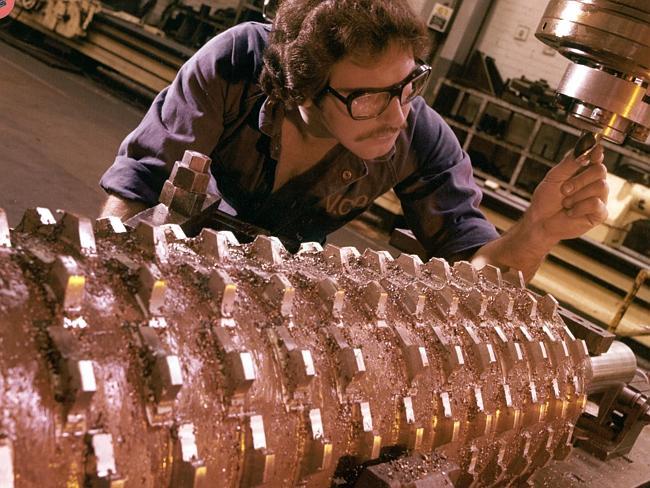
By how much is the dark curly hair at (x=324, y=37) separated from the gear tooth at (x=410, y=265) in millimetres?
380

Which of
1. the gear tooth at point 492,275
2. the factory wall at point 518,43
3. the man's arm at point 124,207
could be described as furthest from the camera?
the factory wall at point 518,43

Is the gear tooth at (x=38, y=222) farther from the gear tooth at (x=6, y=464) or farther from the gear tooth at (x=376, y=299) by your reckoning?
the gear tooth at (x=376, y=299)

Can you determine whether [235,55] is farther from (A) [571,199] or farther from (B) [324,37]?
(A) [571,199]

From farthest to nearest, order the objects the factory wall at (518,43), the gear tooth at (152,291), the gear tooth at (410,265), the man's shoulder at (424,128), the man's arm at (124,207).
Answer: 1. the factory wall at (518,43)
2. the man's shoulder at (424,128)
3. the man's arm at (124,207)
4. the gear tooth at (410,265)
5. the gear tooth at (152,291)

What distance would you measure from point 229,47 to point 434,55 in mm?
4650

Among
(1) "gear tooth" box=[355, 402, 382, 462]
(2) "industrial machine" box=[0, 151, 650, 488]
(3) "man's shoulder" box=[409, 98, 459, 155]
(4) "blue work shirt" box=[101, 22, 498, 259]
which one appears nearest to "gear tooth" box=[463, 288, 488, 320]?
(2) "industrial machine" box=[0, 151, 650, 488]

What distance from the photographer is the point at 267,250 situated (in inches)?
24.4

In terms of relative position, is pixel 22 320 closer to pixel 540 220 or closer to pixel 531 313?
pixel 531 313

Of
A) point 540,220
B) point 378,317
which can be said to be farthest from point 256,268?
point 540,220

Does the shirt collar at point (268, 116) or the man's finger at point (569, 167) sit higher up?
the man's finger at point (569, 167)

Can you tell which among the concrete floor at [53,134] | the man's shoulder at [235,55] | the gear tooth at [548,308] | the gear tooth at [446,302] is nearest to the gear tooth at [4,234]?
the gear tooth at [446,302]

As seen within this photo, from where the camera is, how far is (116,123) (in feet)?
15.6

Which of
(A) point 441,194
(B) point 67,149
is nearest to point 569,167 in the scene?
(A) point 441,194

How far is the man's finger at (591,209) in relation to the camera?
113 centimetres
